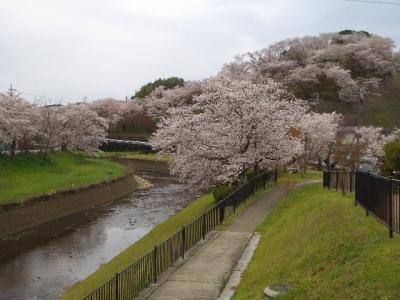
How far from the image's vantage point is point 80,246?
24.8 metres

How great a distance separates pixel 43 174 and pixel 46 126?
12.9 meters

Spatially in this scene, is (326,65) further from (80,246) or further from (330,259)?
(330,259)

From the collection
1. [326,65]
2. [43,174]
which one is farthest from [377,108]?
[43,174]

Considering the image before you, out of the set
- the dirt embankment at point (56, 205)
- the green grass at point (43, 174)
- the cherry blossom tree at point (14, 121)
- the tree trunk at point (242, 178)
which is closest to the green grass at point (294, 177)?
the tree trunk at point (242, 178)

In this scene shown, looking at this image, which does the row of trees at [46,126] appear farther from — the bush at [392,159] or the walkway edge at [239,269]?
the bush at [392,159]

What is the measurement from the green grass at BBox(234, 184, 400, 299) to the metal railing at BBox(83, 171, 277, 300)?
2.58 m

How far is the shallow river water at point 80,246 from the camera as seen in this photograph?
61.6 ft

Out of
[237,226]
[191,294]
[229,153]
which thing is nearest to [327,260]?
[191,294]

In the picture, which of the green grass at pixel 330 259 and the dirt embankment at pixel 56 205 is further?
the dirt embankment at pixel 56 205

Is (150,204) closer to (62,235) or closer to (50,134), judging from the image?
(62,235)

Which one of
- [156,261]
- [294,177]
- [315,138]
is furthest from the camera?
[315,138]

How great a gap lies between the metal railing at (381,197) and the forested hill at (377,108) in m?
48.6

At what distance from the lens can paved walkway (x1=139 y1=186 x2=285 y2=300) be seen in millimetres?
11930

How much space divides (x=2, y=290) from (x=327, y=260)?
1386 cm
